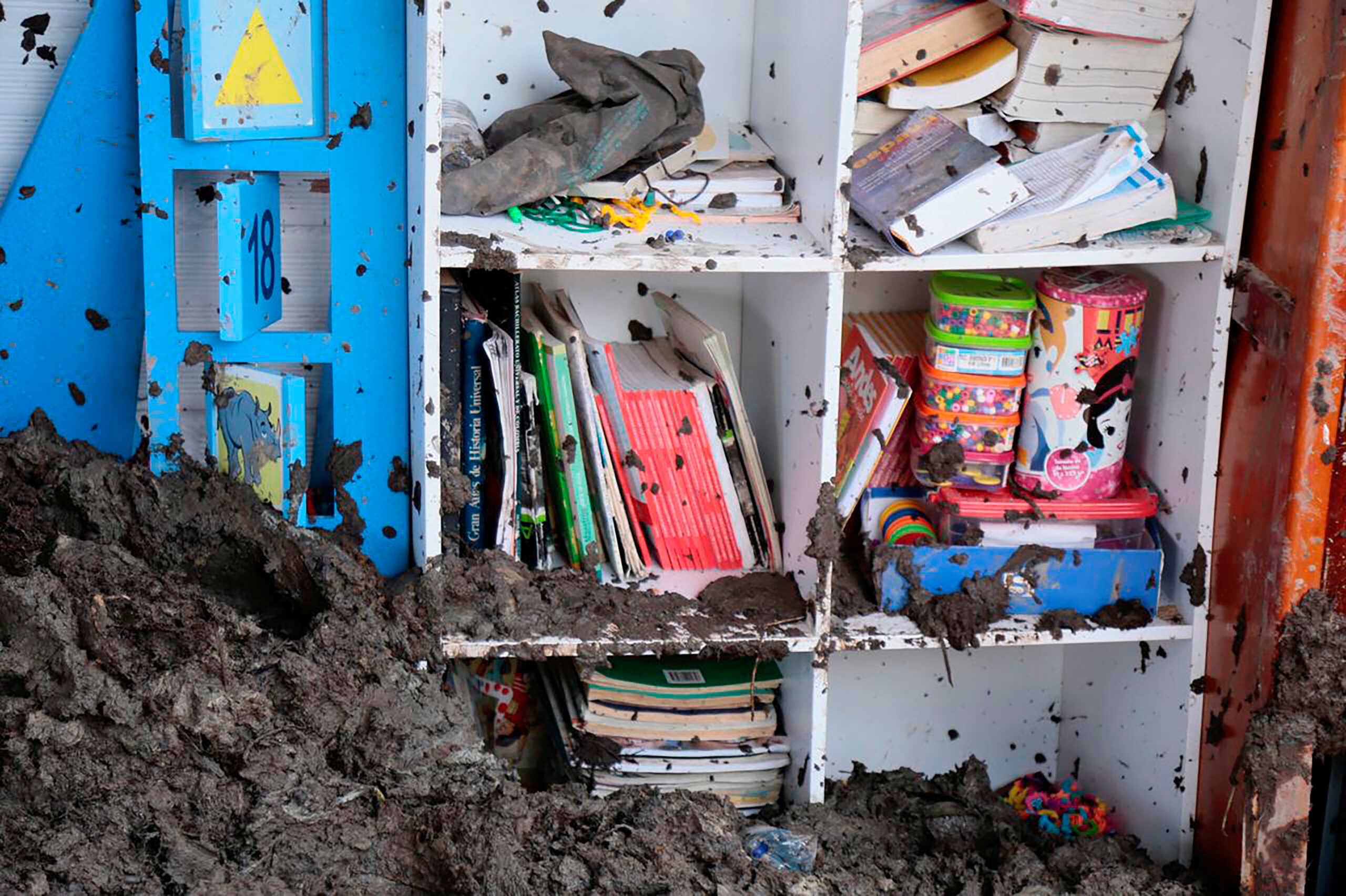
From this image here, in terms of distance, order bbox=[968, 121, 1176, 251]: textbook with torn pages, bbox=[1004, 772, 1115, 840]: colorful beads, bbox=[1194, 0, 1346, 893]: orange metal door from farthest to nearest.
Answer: bbox=[1004, 772, 1115, 840]: colorful beads
bbox=[968, 121, 1176, 251]: textbook with torn pages
bbox=[1194, 0, 1346, 893]: orange metal door

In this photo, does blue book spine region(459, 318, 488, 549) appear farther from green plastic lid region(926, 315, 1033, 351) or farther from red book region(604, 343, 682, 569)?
green plastic lid region(926, 315, 1033, 351)

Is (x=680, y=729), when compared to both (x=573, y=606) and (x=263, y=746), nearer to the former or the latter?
(x=573, y=606)

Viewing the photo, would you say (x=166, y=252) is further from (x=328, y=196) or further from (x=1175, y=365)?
(x=1175, y=365)

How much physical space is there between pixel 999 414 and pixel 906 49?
0.53m

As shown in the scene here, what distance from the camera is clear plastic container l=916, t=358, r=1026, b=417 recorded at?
6.81 feet

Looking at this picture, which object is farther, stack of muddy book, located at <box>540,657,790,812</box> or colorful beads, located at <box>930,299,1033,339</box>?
stack of muddy book, located at <box>540,657,790,812</box>

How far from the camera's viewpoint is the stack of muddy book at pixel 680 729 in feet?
7.17

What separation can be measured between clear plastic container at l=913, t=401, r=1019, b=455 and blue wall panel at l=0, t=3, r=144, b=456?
3.71 feet

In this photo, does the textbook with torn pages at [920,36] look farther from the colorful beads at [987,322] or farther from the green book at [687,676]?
the green book at [687,676]

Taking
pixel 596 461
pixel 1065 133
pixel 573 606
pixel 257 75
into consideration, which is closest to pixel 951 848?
pixel 573 606

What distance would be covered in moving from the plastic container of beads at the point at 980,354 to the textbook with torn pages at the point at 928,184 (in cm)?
16

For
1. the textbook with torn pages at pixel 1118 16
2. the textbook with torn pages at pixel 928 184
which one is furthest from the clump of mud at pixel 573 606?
the textbook with torn pages at pixel 1118 16

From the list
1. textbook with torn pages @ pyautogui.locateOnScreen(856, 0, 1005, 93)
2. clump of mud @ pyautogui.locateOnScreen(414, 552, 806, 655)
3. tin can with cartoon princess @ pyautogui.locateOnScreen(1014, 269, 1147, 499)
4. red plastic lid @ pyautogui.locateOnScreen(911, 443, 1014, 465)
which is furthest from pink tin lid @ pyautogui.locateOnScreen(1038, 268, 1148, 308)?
clump of mud @ pyautogui.locateOnScreen(414, 552, 806, 655)

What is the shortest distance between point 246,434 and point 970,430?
1.01 m
